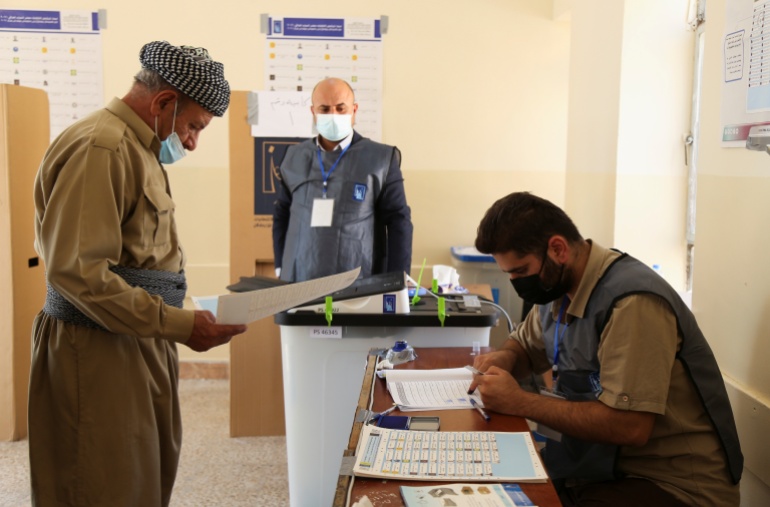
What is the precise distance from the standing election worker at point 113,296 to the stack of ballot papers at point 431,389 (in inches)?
16.5

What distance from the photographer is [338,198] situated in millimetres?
3029

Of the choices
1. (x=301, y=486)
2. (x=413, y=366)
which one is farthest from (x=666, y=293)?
(x=301, y=486)

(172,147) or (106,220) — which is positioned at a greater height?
(172,147)

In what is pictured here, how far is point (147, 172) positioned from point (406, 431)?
33.1 inches

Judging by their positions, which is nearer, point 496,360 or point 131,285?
point 131,285

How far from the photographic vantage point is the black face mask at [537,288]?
1.76 m

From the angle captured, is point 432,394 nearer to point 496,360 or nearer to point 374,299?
point 496,360

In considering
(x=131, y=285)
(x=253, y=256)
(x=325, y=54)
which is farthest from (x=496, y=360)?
(x=325, y=54)

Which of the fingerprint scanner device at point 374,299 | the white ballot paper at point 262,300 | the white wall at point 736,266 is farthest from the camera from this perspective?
the fingerprint scanner device at point 374,299

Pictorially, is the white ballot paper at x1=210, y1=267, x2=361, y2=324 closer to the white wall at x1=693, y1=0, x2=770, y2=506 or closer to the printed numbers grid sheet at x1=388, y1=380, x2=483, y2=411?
the printed numbers grid sheet at x1=388, y1=380, x2=483, y2=411

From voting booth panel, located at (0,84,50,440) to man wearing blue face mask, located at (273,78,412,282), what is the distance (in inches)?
53.6

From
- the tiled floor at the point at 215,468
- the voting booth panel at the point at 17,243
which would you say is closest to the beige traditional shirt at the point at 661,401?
the tiled floor at the point at 215,468

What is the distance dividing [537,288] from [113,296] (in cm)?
96

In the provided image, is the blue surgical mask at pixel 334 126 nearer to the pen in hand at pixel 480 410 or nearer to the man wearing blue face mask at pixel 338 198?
the man wearing blue face mask at pixel 338 198
